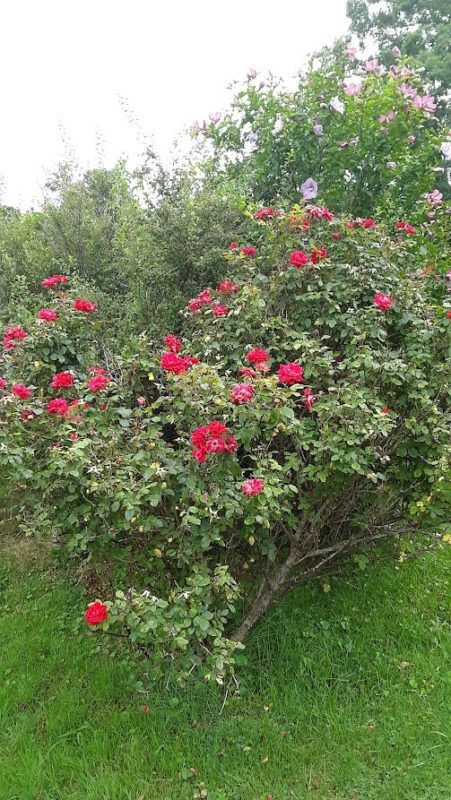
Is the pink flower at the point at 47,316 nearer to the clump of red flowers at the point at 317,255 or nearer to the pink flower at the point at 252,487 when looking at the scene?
the clump of red flowers at the point at 317,255

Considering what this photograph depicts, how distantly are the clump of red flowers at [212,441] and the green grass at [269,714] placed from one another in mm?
1064

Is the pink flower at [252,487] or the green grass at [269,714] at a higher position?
the pink flower at [252,487]

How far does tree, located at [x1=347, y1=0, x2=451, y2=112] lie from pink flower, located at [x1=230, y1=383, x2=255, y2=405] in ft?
58.9

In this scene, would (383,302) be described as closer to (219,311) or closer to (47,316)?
(219,311)

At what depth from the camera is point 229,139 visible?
4195mm

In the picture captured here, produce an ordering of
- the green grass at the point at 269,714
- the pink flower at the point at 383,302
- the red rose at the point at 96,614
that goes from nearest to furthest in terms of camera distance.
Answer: the red rose at the point at 96,614 → the green grass at the point at 269,714 → the pink flower at the point at 383,302

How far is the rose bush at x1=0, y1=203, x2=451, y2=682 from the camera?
1.88 metres

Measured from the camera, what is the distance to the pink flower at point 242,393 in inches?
72.0

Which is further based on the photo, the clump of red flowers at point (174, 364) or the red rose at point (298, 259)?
the red rose at point (298, 259)

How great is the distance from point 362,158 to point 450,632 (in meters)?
2.93

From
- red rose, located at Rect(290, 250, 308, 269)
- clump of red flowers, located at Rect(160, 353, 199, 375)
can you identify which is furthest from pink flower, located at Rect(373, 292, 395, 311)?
clump of red flowers, located at Rect(160, 353, 199, 375)

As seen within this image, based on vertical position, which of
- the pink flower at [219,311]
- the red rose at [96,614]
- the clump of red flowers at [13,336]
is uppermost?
the clump of red flowers at [13,336]

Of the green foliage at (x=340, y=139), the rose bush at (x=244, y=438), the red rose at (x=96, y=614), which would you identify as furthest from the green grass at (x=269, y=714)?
the green foliage at (x=340, y=139)

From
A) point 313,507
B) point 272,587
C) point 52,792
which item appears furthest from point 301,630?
point 52,792
